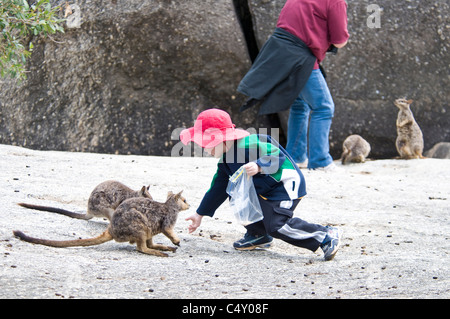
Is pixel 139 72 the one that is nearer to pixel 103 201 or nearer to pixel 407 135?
pixel 407 135

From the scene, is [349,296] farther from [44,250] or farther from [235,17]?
[235,17]

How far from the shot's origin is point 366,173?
25.6 ft

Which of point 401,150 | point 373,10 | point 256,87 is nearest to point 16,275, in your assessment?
point 256,87

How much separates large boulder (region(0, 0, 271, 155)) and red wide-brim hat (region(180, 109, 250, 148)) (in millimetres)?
4749

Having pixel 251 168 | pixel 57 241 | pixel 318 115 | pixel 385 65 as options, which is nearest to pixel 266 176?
pixel 251 168

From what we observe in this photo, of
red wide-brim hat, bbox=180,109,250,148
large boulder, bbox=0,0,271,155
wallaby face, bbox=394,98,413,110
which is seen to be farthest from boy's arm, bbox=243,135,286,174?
wallaby face, bbox=394,98,413,110

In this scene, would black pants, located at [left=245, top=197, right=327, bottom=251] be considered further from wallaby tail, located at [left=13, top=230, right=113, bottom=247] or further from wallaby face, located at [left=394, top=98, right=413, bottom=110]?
wallaby face, located at [left=394, top=98, right=413, bottom=110]

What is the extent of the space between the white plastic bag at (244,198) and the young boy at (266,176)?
51mm

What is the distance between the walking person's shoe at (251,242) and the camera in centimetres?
434

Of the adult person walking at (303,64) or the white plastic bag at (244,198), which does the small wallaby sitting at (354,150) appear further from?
the white plastic bag at (244,198)

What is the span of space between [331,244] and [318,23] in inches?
145

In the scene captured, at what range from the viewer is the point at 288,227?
414 cm

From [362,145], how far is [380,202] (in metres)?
2.61

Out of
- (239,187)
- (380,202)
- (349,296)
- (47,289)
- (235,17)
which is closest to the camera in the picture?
(47,289)
